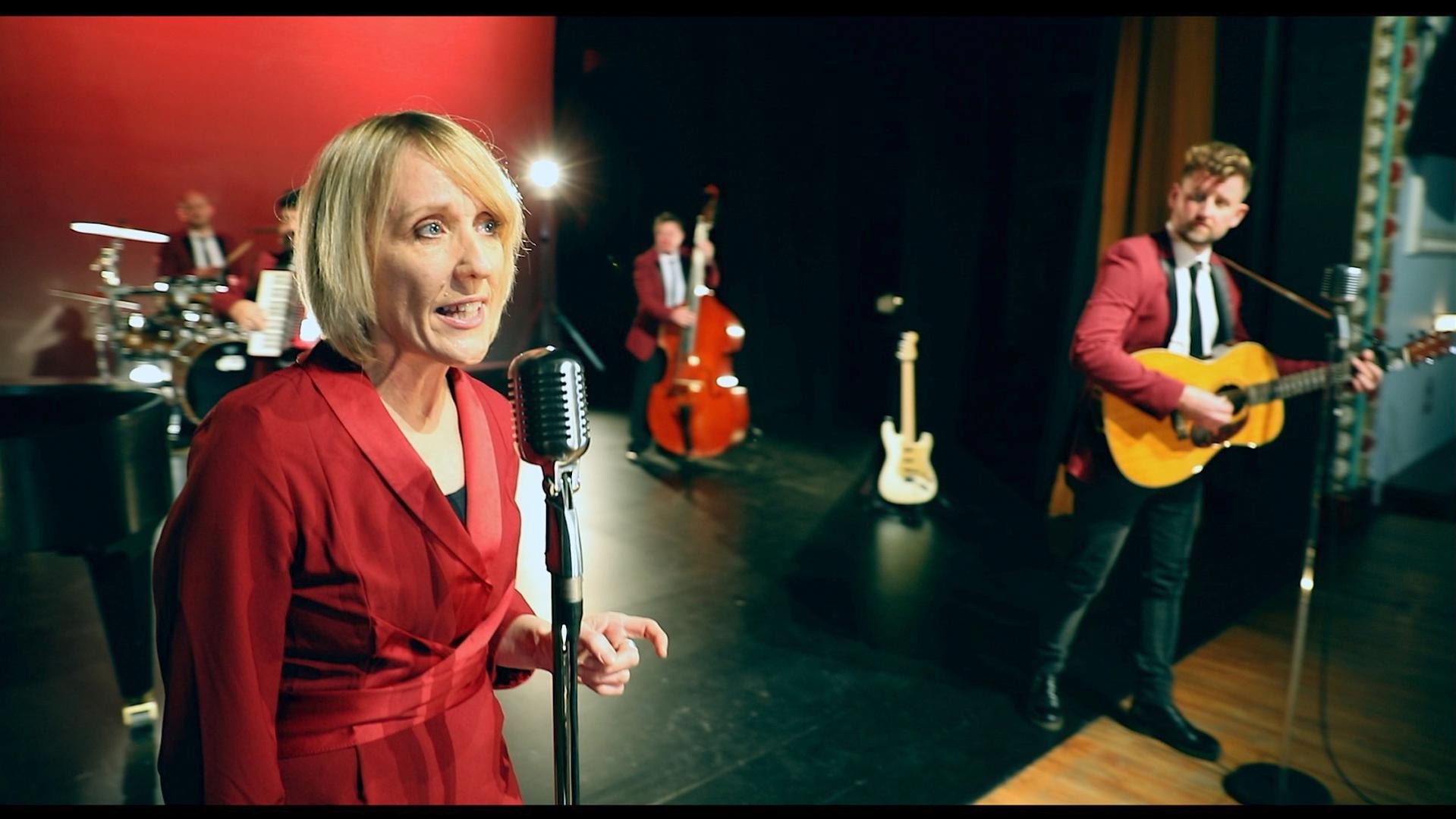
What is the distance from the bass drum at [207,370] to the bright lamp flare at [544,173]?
3.68 metres

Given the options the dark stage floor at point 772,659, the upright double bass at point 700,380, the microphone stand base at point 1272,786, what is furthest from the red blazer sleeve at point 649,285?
the microphone stand base at point 1272,786

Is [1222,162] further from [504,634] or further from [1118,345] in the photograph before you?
[504,634]

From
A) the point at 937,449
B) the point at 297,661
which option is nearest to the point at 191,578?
the point at 297,661

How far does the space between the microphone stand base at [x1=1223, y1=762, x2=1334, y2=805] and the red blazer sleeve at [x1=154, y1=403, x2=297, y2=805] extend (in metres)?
2.50

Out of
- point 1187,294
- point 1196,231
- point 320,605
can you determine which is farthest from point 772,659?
point 320,605

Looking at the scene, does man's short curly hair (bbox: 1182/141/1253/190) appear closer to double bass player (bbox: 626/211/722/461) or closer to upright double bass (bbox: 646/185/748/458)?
upright double bass (bbox: 646/185/748/458)

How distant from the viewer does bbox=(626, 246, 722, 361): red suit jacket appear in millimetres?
5695

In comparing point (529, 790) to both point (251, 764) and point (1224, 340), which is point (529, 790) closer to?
point (251, 764)

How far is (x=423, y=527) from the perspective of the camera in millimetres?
1008

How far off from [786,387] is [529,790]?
256 inches

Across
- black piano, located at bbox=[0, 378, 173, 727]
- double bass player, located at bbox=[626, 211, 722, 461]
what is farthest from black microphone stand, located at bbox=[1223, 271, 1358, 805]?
double bass player, located at bbox=[626, 211, 722, 461]

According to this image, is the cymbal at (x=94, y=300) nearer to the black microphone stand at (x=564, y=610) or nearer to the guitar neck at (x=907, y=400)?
the guitar neck at (x=907, y=400)

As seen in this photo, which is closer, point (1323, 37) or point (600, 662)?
point (600, 662)

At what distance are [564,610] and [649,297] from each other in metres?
4.89
